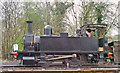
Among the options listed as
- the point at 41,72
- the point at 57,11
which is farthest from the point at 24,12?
the point at 41,72

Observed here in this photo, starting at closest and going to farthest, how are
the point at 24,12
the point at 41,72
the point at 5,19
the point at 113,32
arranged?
the point at 41,72 < the point at 5,19 < the point at 24,12 < the point at 113,32

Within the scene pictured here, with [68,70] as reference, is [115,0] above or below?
above

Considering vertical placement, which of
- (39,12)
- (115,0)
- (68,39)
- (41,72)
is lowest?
(41,72)

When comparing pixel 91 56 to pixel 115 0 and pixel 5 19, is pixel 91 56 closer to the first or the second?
pixel 5 19

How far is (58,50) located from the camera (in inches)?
352

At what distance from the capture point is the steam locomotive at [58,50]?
888cm

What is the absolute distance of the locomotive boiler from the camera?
8.88 m

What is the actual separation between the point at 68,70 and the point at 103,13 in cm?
1342

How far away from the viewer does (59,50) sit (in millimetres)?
8945

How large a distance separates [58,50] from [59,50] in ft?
0.19

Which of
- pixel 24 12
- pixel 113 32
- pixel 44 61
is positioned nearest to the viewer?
pixel 44 61

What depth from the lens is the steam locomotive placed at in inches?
350

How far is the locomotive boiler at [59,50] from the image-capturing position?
888 cm

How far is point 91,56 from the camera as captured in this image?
9016 mm
